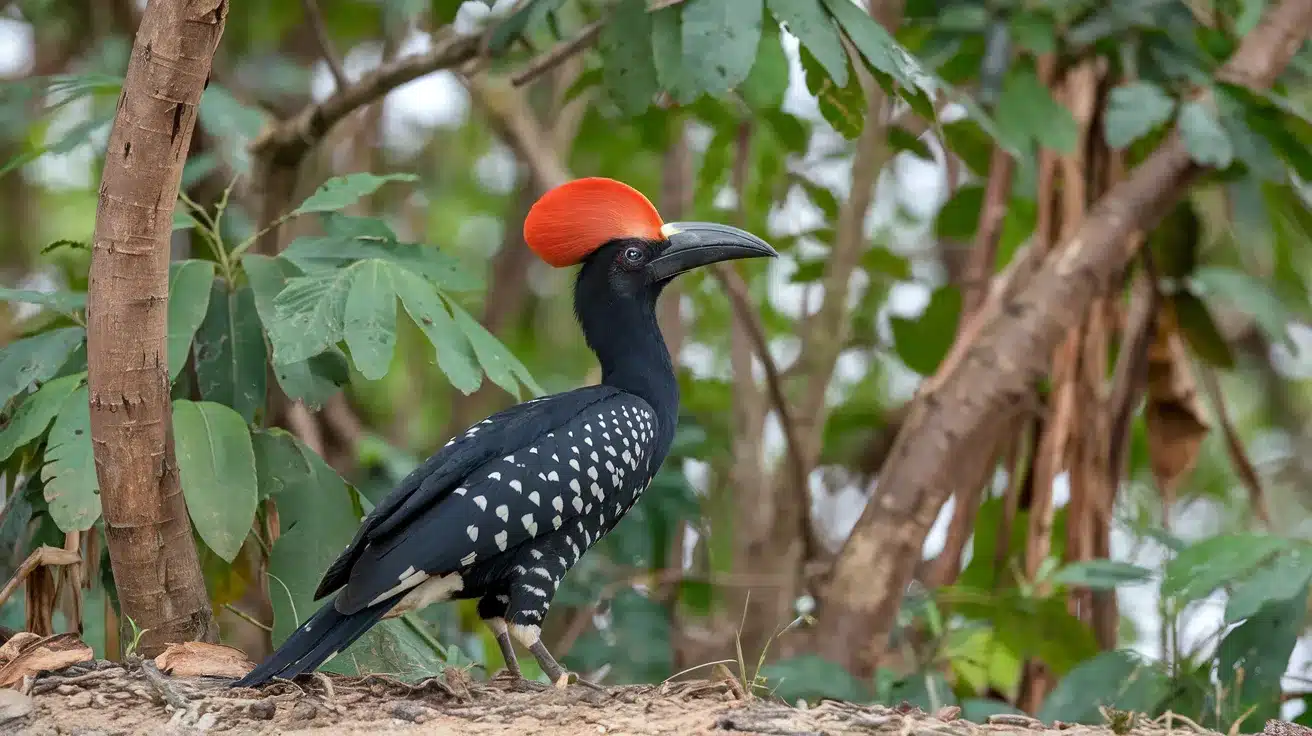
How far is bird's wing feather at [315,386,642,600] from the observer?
2984 millimetres

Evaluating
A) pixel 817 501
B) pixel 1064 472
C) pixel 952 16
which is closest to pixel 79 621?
pixel 952 16

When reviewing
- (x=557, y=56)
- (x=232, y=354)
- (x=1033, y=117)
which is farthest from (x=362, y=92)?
(x=1033, y=117)

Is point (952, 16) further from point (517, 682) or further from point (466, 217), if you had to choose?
point (466, 217)

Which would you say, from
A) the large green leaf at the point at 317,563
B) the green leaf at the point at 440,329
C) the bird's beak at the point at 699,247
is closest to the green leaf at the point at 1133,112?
the bird's beak at the point at 699,247

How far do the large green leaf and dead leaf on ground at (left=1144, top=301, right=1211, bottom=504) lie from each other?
3.06 meters

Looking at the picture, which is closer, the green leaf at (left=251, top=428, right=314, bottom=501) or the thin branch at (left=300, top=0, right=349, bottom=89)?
the green leaf at (left=251, top=428, right=314, bottom=501)

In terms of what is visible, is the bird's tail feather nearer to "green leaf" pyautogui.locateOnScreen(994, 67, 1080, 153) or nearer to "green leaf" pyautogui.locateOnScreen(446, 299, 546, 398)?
"green leaf" pyautogui.locateOnScreen(446, 299, 546, 398)

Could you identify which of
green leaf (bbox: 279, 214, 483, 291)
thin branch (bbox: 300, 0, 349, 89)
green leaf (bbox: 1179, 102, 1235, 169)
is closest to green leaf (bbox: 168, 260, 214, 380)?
green leaf (bbox: 279, 214, 483, 291)

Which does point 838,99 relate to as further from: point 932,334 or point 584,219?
point 932,334

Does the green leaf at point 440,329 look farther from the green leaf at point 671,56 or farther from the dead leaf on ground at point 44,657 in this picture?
the dead leaf on ground at point 44,657

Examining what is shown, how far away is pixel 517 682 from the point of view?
3.00 meters

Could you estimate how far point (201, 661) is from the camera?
287 cm

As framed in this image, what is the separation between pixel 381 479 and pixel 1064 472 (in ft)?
8.70

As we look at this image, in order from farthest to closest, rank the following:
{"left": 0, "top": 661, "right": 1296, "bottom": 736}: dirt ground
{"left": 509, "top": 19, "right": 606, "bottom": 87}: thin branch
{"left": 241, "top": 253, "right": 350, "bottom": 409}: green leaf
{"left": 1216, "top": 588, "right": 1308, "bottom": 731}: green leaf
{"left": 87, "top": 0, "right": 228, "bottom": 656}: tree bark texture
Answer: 1. {"left": 509, "top": 19, "right": 606, "bottom": 87}: thin branch
2. {"left": 1216, "top": 588, "right": 1308, "bottom": 731}: green leaf
3. {"left": 241, "top": 253, "right": 350, "bottom": 409}: green leaf
4. {"left": 0, "top": 661, "right": 1296, "bottom": 736}: dirt ground
5. {"left": 87, "top": 0, "right": 228, "bottom": 656}: tree bark texture
